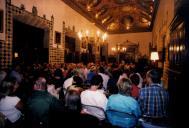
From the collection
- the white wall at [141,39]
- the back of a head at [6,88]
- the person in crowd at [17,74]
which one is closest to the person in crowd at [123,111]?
the back of a head at [6,88]

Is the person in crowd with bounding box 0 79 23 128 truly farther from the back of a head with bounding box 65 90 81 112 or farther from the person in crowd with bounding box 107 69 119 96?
the person in crowd with bounding box 107 69 119 96

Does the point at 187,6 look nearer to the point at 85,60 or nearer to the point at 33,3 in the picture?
the point at 33,3

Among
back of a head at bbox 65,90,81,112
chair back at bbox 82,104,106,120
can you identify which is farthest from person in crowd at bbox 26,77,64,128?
chair back at bbox 82,104,106,120

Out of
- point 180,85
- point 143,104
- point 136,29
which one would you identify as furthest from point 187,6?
point 136,29

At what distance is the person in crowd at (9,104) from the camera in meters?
3.34

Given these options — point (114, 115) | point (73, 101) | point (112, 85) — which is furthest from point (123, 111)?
point (112, 85)

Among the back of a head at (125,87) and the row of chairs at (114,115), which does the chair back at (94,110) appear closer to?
the row of chairs at (114,115)

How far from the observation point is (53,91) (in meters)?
4.55

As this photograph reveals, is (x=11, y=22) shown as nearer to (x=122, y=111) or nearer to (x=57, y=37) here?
(x=57, y=37)

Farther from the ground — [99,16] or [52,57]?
[99,16]

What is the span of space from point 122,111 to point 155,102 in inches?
23.8

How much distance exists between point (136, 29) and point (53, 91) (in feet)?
56.3

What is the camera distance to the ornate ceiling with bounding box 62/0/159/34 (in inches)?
546

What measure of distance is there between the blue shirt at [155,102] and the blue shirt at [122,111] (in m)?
0.21
